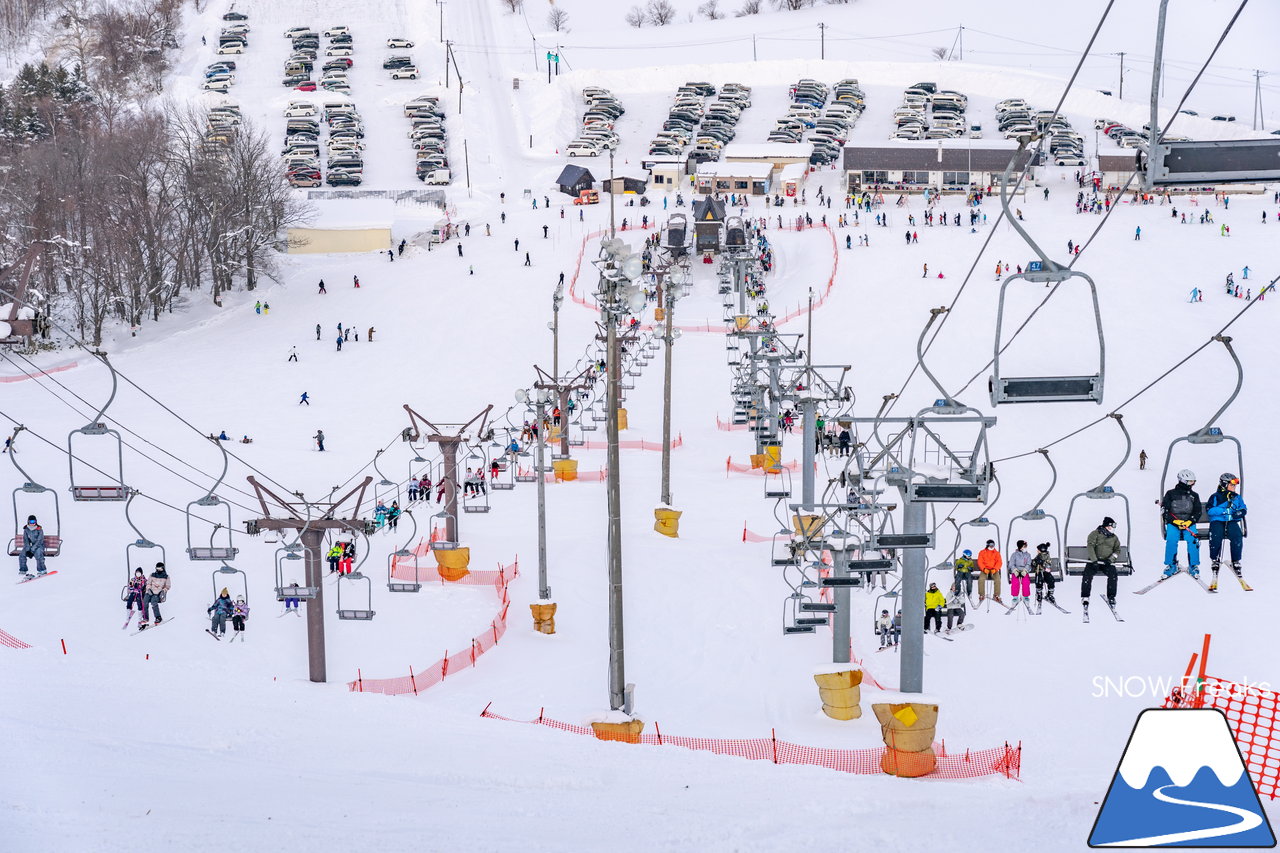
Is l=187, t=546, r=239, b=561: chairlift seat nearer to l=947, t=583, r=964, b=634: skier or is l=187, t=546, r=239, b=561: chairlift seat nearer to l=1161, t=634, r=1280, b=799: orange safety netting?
l=947, t=583, r=964, b=634: skier

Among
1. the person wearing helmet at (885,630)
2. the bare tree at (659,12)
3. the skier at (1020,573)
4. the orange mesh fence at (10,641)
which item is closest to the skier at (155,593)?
the orange mesh fence at (10,641)

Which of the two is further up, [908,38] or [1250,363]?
[908,38]

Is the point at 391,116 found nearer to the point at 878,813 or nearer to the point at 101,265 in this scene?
the point at 101,265

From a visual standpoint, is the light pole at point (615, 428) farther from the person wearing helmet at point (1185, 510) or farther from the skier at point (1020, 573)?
the person wearing helmet at point (1185, 510)

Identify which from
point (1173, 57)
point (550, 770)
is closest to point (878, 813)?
point (550, 770)

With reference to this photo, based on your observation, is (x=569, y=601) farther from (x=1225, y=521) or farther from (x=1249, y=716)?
(x=1225, y=521)

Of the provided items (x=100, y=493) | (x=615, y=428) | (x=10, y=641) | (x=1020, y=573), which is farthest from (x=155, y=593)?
(x=1020, y=573)
